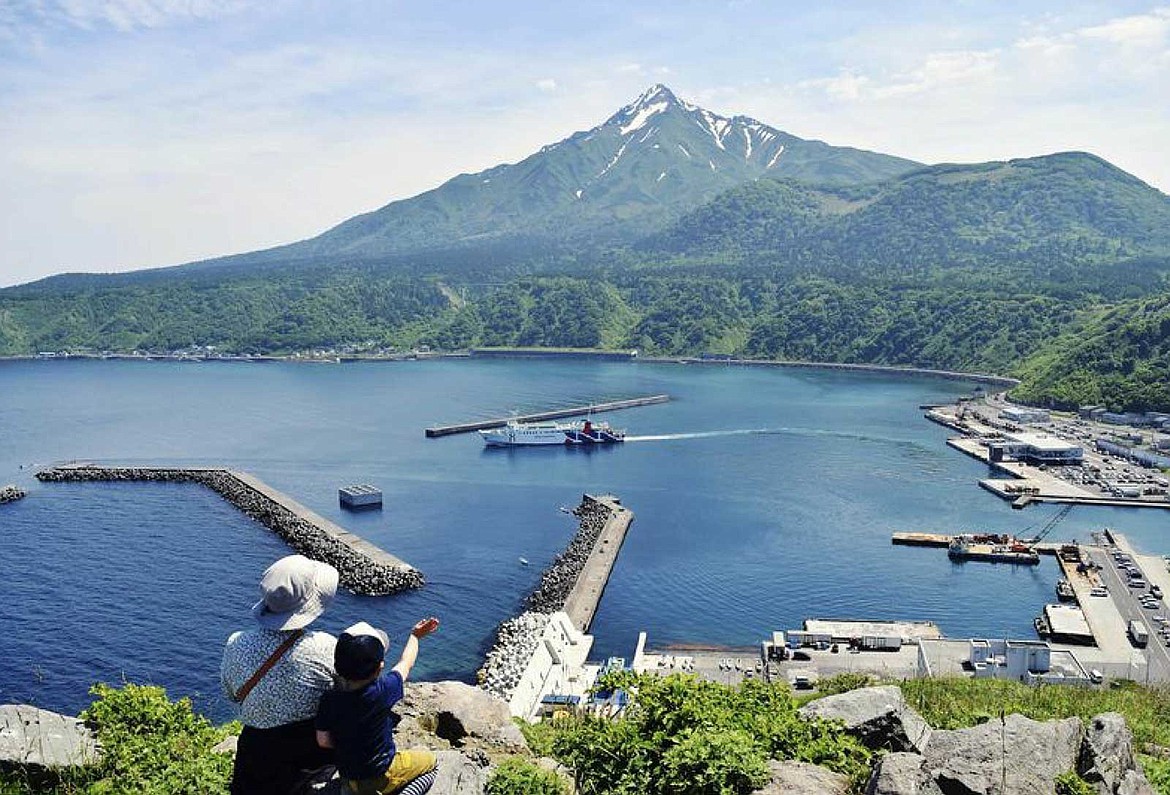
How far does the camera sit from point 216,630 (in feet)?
82.2

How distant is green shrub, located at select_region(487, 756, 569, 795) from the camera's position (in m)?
4.69

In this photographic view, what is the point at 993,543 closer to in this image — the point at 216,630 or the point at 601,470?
the point at 601,470

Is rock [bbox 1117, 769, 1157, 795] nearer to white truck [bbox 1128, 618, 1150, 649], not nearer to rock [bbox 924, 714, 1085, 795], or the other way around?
rock [bbox 924, 714, 1085, 795]

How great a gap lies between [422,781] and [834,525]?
3670 centimetres

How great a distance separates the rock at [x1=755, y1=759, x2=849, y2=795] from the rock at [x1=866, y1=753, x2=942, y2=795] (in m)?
0.27

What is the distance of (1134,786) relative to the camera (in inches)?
210

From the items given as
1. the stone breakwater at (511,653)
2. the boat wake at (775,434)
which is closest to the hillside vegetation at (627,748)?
the stone breakwater at (511,653)

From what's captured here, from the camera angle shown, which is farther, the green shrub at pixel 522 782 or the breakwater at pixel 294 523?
the breakwater at pixel 294 523

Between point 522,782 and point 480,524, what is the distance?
3358 centimetres

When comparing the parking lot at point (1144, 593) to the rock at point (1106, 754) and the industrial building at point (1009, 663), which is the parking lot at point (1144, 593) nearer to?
the industrial building at point (1009, 663)

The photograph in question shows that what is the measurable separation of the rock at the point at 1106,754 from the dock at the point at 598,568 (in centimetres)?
2072

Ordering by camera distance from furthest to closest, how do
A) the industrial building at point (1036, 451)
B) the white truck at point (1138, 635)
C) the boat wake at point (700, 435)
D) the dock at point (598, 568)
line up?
the boat wake at point (700, 435) < the industrial building at point (1036, 451) < the dock at point (598, 568) < the white truck at point (1138, 635)

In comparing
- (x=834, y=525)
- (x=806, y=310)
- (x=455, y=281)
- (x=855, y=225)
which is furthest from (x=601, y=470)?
(x=855, y=225)

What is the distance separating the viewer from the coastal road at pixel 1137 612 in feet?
77.7
